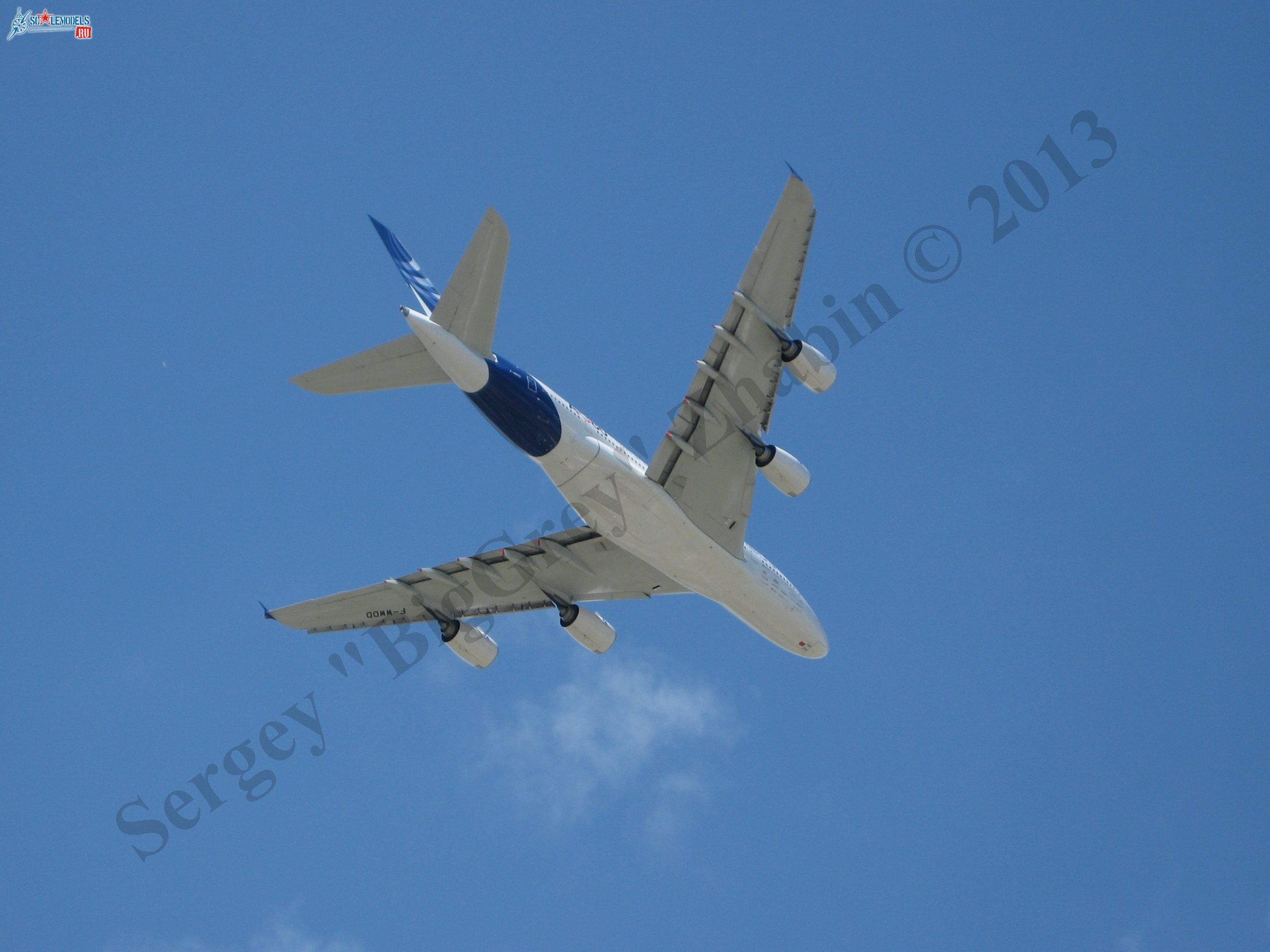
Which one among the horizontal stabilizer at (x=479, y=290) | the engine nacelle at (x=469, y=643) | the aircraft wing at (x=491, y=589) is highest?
the horizontal stabilizer at (x=479, y=290)

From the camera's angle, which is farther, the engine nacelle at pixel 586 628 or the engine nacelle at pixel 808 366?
the engine nacelle at pixel 586 628

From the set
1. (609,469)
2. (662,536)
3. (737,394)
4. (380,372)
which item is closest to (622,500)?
(609,469)

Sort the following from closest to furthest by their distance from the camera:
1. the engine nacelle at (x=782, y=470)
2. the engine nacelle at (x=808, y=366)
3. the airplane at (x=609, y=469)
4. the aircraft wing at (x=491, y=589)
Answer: the airplane at (x=609, y=469) < the engine nacelle at (x=808, y=366) < the engine nacelle at (x=782, y=470) < the aircraft wing at (x=491, y=589)

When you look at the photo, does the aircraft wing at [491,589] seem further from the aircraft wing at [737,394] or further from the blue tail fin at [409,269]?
the blue tail fin at [409,269]

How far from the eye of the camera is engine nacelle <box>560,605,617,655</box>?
32.5 meters

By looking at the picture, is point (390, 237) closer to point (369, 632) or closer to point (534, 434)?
point (534, 434)

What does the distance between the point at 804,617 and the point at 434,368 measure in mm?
12185

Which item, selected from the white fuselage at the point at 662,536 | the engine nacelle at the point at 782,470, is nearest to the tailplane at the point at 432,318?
the white fuselage at the point at 662,536

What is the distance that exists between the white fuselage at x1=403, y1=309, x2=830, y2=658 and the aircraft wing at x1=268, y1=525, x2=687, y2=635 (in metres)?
2.26

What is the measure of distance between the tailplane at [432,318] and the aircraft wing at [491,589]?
789cm

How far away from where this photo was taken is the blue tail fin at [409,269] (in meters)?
26.0

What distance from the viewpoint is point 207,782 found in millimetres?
29000

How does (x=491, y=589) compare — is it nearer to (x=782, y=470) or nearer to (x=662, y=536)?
(x=662, y=536)

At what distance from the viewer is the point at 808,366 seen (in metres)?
26.3
